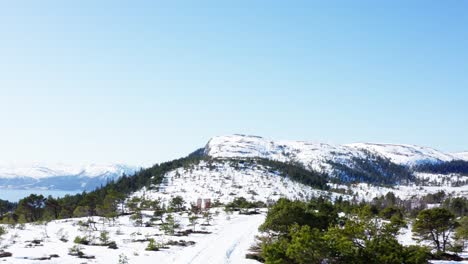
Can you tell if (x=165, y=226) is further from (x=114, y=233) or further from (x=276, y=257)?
(x=276, y=257)

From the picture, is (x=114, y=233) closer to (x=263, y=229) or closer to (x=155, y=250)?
(x=155, y=250)

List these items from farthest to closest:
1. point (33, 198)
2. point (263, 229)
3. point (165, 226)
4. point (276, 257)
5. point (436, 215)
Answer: point (33, 198), point (165, 226), point (436, 215), point (263, 229), point (276, 257)

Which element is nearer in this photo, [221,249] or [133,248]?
[133,248]

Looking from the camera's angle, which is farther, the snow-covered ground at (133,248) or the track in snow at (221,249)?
the track in snow at (221,249)

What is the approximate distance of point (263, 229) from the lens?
166ft

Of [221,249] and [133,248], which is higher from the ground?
[133,248]

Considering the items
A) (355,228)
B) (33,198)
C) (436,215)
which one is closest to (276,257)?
(355,228)

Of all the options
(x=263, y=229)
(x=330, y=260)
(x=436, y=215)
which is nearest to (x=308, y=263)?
(x=330, y=260)

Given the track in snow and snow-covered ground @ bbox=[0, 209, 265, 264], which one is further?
the track in snow

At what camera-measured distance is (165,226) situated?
74.8m

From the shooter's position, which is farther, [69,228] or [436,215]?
[69,228]

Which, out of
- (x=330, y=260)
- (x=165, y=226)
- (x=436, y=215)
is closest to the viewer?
(x=330, y=260)

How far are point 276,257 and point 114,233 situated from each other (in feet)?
176

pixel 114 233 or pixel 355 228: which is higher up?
pixel 355 228
